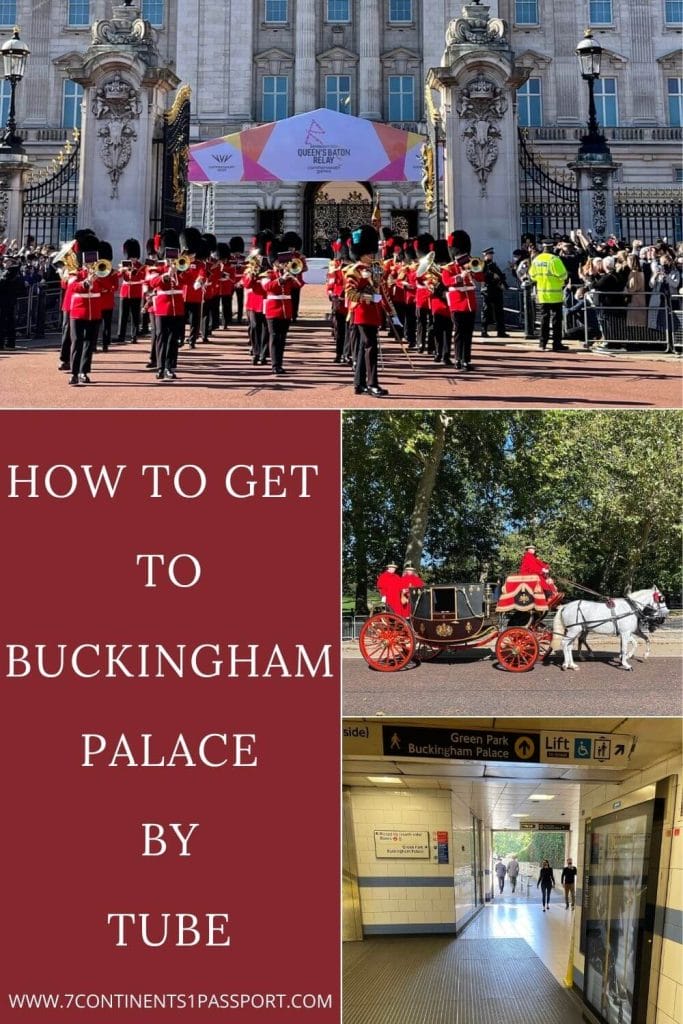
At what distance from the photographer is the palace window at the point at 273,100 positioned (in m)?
39.2

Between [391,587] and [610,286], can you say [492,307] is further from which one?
[391,587]

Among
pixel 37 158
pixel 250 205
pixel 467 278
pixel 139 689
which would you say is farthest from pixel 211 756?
pixel 37 158

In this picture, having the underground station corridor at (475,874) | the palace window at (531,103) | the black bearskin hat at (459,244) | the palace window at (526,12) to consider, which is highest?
the palace window at (526,12)

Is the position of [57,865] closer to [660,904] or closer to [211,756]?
[211,756]

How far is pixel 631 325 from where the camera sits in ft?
45.4

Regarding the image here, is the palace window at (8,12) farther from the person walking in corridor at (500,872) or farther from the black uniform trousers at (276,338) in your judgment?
the black uniform trousers at (276,338)

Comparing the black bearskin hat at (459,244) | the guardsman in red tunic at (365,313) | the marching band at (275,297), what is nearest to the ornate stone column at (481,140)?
the marching band at (275,297)

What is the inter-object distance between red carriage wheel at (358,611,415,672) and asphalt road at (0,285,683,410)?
1.76 m

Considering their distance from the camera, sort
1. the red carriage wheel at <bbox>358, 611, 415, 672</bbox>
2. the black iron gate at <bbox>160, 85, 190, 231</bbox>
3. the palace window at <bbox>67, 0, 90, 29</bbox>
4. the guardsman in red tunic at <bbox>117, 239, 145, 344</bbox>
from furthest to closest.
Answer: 1. the palace window at <bbox>67, 0, 90, 29</bbox>
2. the black iron gate at <bbox>160, 85, 190, 231</bbox>
3. the guardsman in red tunic at <bbox>117, 239, 145, 344</bbox>
4. the red carriage wheel at <bbox>358, 611, 415, 672</bbox>

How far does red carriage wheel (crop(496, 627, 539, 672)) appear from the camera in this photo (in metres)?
8.43

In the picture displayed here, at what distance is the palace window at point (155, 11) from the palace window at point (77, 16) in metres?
3.29

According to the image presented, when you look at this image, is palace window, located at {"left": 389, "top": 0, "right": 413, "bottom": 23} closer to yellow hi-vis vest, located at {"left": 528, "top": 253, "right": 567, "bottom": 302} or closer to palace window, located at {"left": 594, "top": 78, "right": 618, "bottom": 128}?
palace window, located at {"left": 594, "top": 78, "right": 618, "bottom": 128}

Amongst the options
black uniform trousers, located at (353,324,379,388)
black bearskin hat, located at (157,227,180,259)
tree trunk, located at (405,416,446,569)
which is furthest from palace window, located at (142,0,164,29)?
tree trunk, located at (405,416,446,569)

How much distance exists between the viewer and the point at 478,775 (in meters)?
16.0
